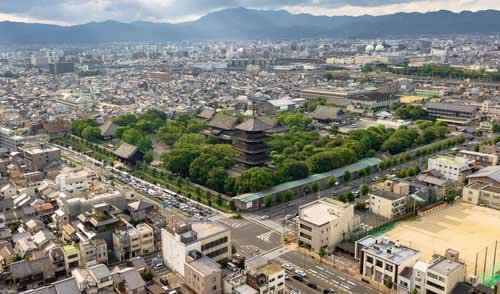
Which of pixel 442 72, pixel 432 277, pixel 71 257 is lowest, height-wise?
pixel 71 257

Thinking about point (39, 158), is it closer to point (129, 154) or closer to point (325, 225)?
point (129, 154)

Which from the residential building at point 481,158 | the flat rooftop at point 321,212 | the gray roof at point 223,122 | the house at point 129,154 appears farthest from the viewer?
the gray roof at point 223,122

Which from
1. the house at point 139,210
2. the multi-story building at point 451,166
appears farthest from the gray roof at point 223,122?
the multi-story building at point 451,166

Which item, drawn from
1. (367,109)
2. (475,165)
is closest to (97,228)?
(475,165)

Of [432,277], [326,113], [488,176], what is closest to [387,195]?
[488,176]

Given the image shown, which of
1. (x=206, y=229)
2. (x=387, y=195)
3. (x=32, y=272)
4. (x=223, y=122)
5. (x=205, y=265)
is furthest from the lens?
(x=223, y=122)

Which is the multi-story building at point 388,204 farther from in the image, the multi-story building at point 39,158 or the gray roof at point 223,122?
the multi-story building at point 39,158

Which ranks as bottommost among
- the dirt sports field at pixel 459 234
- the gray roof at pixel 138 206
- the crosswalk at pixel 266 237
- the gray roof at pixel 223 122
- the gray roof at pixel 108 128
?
the crosswalk at pixel 266 237

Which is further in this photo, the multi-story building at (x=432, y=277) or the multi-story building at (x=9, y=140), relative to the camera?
the multi-story building at (x=9, y=140)
